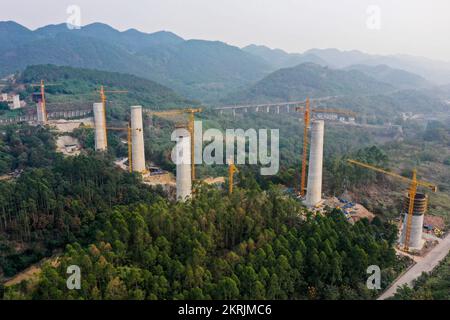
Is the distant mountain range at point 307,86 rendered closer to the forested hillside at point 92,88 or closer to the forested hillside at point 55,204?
the forested hillside at point 92,88

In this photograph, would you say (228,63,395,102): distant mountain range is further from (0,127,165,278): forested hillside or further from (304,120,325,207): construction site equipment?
(0,127,165,278): forested hillside

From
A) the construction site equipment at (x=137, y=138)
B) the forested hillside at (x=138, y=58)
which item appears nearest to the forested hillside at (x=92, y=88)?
the construction site equipment at (x=137, y=138)

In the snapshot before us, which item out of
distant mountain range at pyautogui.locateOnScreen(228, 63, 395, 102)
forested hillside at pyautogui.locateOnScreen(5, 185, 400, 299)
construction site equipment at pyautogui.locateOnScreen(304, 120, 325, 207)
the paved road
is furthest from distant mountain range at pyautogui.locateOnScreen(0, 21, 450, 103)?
forested hillside at pyautogui.locateOnScreen(5, 185, 400, 299)

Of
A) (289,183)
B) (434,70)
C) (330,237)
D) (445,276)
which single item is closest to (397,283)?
(445,276)

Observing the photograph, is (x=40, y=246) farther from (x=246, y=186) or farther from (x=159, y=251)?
(x=246, y=186)

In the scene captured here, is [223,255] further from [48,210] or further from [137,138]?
[137,138]
